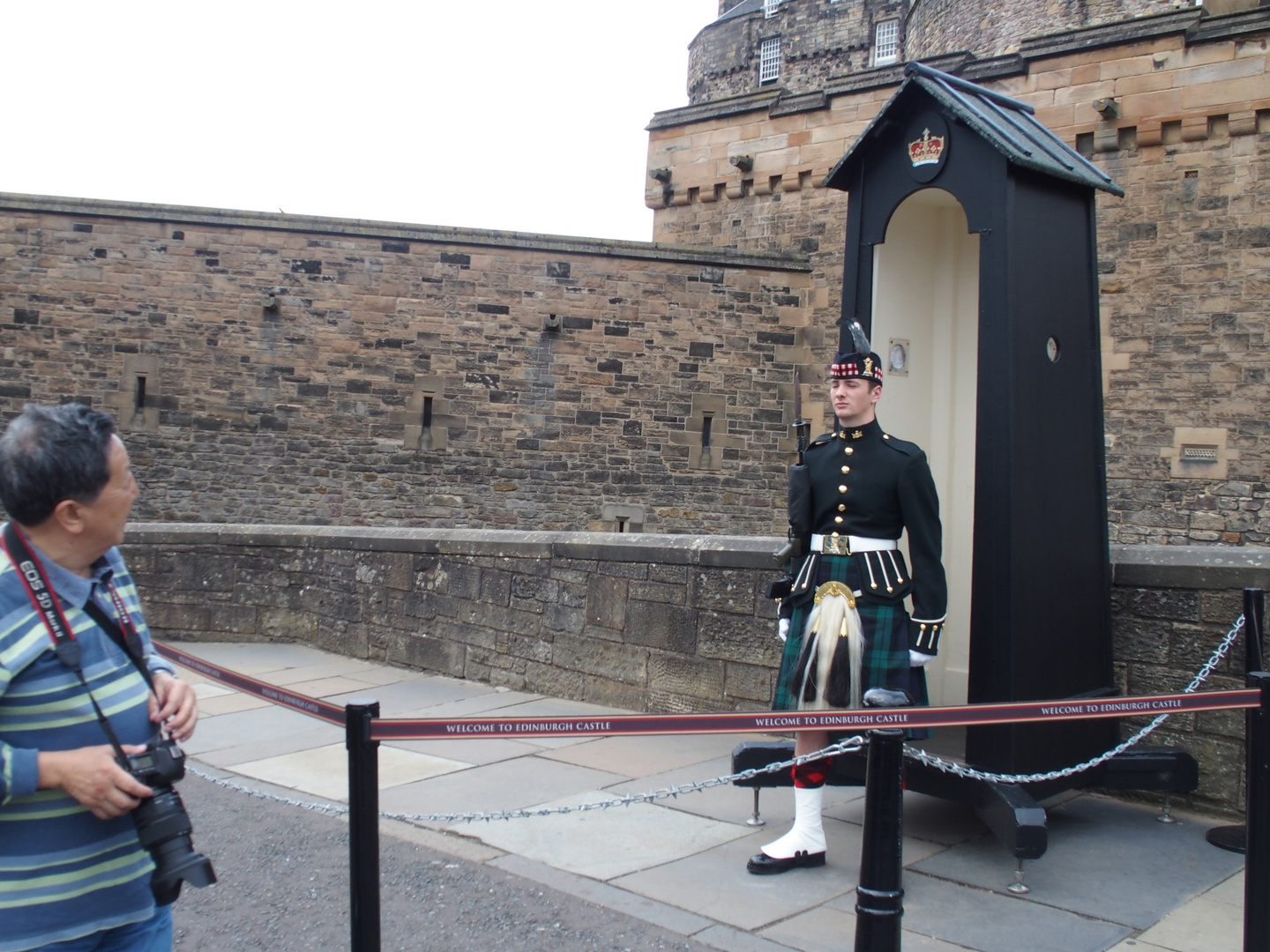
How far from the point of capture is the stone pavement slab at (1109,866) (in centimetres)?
304

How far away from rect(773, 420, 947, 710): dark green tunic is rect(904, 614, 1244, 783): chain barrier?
295 mm

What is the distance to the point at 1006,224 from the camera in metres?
3.42

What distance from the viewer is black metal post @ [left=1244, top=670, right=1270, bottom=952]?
2389mm

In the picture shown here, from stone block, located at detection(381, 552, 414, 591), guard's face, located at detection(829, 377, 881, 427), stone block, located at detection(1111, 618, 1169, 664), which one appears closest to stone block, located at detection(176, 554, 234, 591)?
stone block, located at detection(381, 552, 414, 591)

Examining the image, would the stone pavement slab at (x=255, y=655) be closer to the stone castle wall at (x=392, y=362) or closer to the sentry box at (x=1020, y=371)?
the sentry box at (x=1020, y=371)

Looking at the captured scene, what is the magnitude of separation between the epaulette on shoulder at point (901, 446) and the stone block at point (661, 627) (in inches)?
79.7

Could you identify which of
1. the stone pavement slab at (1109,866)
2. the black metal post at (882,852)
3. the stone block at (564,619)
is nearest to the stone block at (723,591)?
the stone block at (564,619)

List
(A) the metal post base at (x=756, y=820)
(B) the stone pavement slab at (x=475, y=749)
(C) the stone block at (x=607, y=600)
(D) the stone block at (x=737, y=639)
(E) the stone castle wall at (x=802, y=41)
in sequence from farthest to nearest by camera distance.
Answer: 1. (E) the stone castle wall at (x=802, y=41)
2. (C) the stone block at (x=607, y=600)
3. (D) the stone block at (x=737, y=639)
4. (B) the stone pavement slab at (x=475, y=749)
5. (A) the metal post base at (x=756, y=820)

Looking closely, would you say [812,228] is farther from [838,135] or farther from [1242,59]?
[1242,59]

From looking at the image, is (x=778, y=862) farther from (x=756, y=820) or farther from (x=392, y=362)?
(x=392, y=362)

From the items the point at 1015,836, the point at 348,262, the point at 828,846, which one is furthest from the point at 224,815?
the point at 348,262

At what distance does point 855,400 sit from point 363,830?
6.52 ft

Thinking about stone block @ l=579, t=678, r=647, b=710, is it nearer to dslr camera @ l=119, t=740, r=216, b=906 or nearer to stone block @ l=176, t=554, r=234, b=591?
stone block @ l=176, t=554, r=234, b=591

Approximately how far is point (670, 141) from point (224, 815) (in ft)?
47.6
